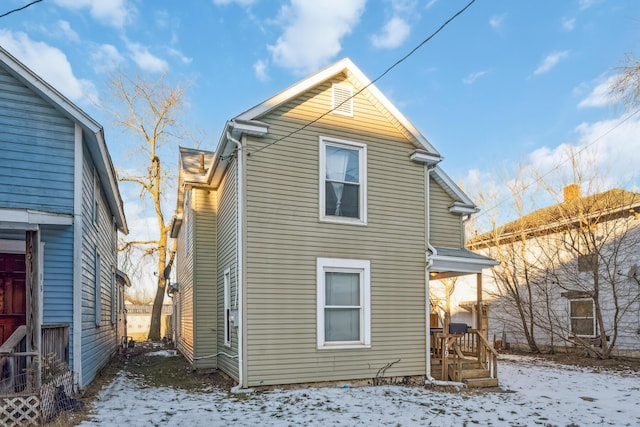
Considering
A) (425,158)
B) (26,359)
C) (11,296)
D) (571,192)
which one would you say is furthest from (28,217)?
(571,192)

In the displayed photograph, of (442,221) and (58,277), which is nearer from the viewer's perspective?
(58,277)

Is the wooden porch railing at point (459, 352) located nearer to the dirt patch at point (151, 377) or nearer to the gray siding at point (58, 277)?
the dirt patch at point (151, 377)

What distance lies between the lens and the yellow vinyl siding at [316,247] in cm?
856

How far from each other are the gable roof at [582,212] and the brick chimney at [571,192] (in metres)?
0.14

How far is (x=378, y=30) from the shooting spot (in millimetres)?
10555

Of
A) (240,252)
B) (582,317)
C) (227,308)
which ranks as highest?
(240,252)

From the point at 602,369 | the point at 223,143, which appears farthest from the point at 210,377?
the point at 602,369

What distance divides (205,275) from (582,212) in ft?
38.1

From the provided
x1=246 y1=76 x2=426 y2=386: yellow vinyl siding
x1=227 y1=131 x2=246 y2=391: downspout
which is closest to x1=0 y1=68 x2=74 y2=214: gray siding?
x1=227 y1=131 x2=246 y2=391: downspout

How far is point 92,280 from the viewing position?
A: 9.76 meters

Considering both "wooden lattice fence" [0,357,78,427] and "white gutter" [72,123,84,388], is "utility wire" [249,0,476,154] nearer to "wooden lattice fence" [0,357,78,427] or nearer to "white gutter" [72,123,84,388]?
"white gutter" [72,123,84,388]

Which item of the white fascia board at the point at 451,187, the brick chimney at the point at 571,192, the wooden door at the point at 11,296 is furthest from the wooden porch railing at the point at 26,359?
the brick chimney at the point at 571,192

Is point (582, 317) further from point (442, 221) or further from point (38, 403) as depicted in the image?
point (38, 403)

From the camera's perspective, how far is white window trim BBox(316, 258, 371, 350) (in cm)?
891
